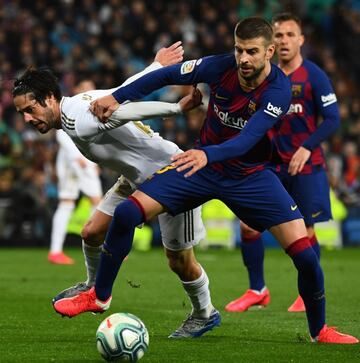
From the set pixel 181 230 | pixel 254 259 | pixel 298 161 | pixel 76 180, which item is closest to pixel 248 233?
pixel 254 259

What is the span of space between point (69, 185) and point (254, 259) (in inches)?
226

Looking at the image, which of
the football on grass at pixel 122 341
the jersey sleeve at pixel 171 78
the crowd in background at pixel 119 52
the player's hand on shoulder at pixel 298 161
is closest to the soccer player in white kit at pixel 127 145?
the jersey sleeve at pixel 171 78

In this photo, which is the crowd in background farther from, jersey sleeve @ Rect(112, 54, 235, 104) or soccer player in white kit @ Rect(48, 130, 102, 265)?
jersey sleeve @ Rect(112, 54, 235, 104)

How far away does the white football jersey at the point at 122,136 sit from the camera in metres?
7.06

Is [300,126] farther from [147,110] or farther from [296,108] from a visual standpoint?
[147,110]

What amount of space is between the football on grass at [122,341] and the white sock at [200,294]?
1191 millimetres

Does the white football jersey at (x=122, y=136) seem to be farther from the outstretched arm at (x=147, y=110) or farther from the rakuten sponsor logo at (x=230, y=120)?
the rakuten sponsor logo at (x=230, y=120)

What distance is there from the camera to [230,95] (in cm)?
704

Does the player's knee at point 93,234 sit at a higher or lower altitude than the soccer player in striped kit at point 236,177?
lower

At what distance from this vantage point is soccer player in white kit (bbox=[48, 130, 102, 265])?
14531 millimetres

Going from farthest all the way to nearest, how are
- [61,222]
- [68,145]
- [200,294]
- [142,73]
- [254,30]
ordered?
[61,222]
[68,145]
[200,294]
[142,73]
[254,30]

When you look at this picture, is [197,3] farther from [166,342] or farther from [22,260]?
[166,342]

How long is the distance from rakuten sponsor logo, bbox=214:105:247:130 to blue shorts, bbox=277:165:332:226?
2.18m

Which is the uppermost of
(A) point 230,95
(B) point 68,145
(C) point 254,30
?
(C) point 254,30
